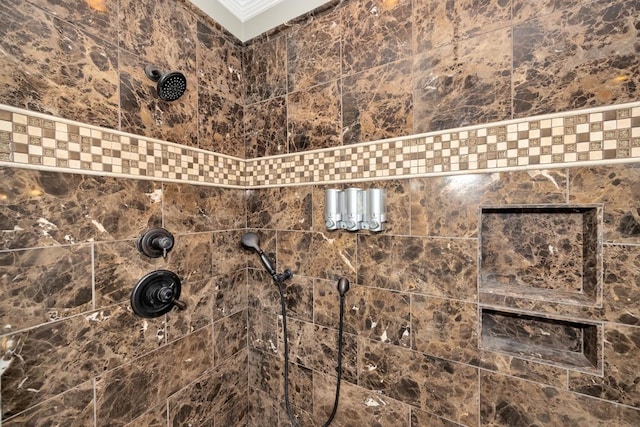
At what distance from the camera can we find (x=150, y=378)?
105cm

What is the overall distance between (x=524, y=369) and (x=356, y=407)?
72 cm

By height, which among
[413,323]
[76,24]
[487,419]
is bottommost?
[487,419]

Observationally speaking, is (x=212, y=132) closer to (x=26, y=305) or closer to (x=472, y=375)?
(x=26, y=305)

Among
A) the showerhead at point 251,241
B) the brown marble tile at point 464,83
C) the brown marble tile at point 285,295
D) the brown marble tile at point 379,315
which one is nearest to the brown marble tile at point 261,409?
the brown marble tile at point 285,295

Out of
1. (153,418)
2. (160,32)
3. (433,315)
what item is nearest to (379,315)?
(433,315)

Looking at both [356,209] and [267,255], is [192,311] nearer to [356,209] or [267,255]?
[267,255]

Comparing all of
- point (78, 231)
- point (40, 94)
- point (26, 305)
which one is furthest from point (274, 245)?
point (40, 94)

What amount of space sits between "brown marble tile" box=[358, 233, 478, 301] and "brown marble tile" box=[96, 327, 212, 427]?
0.89 meters

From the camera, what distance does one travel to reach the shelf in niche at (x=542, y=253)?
83cm

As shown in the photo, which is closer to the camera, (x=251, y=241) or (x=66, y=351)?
(x=66, y=351)

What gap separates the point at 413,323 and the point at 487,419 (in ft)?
1.31

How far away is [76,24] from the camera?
0.85 m

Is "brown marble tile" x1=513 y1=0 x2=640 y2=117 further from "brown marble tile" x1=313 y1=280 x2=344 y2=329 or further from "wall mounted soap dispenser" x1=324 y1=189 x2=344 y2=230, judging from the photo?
"brown marble tile" x1=313 y1=280 x2=344 y2=329

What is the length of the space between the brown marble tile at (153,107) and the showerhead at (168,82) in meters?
0.03
